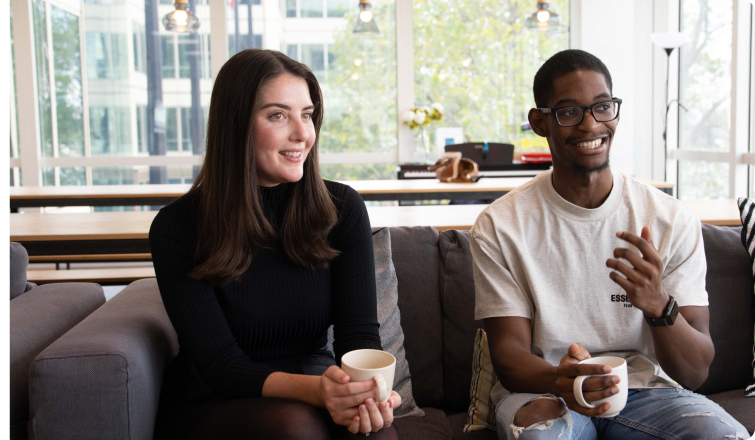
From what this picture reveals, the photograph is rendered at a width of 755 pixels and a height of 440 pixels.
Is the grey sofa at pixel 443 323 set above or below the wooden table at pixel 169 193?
below

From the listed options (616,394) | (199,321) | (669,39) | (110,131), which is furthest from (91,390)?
(110,131)

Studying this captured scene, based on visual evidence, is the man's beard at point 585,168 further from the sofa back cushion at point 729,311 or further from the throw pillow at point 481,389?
the sofa back cushion at point 729,311

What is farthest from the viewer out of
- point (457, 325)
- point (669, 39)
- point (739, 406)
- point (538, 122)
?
point (669, 39)

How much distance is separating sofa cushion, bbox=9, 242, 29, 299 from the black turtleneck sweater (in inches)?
25.8

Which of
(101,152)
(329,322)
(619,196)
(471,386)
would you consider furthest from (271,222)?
(101,152)

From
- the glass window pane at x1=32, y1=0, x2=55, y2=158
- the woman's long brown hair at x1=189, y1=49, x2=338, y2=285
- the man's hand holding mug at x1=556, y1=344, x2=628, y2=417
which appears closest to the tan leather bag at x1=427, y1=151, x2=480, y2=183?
the woman's long brown hair at x1=189, y1=49, x2=338, y2=285

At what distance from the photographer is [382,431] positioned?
116 cm

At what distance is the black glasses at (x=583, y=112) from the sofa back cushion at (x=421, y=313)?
581 mm

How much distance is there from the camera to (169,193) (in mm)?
3537

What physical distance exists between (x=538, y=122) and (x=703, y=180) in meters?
4.01

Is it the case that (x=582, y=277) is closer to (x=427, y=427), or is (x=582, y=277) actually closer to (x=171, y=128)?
(x=427, y=427)

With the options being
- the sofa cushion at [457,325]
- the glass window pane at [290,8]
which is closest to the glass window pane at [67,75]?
the glass window pane at [290,8]

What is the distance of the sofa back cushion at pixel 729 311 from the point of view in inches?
66.8

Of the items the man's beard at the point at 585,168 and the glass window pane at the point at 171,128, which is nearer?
the man's beard at the point at 585,168
